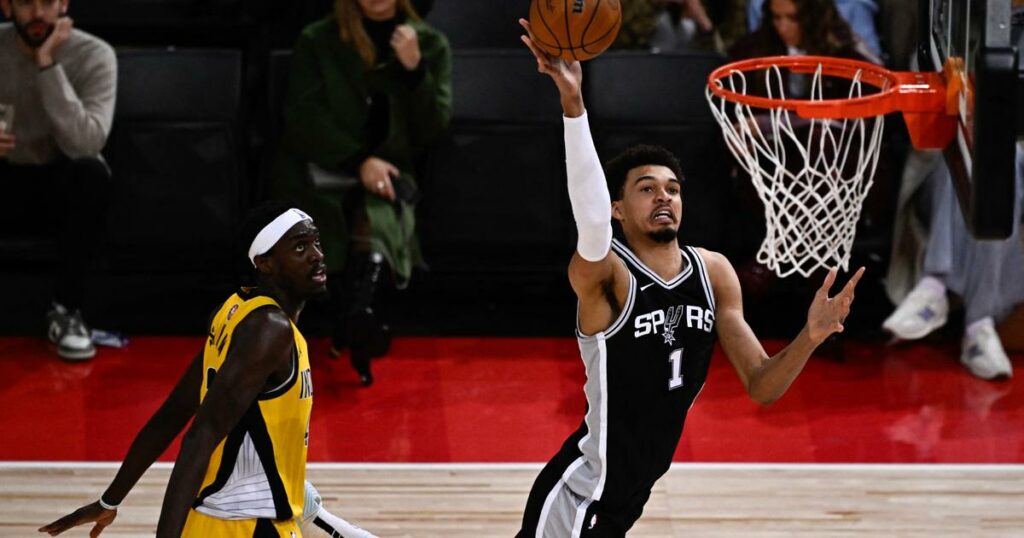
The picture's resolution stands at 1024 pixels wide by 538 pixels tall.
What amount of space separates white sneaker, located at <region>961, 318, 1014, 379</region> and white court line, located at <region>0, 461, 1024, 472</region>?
40.4 inches

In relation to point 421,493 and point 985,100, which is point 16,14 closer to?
point 421,493

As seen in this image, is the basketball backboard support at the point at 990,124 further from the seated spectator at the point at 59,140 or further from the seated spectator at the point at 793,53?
the seated spectator at the point at 59,140

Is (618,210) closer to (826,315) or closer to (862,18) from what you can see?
(826,315)

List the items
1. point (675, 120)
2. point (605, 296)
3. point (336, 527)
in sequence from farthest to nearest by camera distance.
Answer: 1. point (675, 120)
2. point (336, 527)
3. point (605, 296)

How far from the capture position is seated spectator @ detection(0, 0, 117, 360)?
703 cm

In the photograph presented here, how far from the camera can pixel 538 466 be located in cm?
598

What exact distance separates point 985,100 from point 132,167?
4.71m

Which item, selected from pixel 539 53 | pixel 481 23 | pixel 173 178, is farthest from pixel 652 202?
pixel 481 23

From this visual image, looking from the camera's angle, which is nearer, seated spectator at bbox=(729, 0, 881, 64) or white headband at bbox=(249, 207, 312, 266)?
white headband at bbox=(249, 207, 312, 266)

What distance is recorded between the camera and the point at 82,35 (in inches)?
285

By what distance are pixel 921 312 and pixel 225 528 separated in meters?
4.22

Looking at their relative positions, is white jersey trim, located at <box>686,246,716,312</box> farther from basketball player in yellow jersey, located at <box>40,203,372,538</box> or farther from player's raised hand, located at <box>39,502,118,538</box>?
player's raised hand, located at <box>39,502,118,538</box>

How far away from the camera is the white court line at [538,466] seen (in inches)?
234

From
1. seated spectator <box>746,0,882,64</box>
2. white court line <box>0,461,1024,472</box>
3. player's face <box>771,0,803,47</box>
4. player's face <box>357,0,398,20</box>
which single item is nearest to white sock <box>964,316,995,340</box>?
white court line <box>0,461,1024,472</box>
